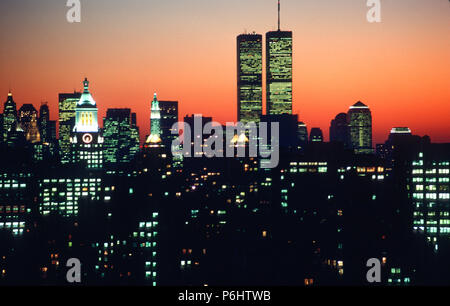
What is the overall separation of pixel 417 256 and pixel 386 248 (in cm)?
235

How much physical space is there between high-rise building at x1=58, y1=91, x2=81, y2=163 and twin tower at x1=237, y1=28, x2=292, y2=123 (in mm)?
31021

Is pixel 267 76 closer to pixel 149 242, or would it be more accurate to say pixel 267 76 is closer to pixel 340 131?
pixel 340 131

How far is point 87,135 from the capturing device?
87.0m

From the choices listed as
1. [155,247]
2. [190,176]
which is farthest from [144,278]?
[190,176]

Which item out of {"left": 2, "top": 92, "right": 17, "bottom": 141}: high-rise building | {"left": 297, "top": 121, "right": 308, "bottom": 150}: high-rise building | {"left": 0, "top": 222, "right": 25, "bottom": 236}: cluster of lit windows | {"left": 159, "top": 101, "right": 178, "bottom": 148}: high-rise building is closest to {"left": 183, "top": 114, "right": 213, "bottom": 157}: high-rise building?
{"left": 159, "top": 101, "right": 178, "bottom": 148}: high-rise building

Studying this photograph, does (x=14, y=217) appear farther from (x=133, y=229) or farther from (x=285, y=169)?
(x=285, y=169)

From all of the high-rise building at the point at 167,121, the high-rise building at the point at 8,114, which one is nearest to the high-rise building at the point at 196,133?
the high-rise building at the point at 167,121

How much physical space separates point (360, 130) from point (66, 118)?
1842 inches

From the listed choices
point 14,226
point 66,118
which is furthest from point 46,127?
point 14,226

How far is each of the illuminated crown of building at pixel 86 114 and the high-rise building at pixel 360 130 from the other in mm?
36499

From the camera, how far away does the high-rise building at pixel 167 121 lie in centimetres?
10031

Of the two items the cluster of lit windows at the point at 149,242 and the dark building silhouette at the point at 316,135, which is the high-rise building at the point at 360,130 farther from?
the cluster of lit windows at the point at 149,242

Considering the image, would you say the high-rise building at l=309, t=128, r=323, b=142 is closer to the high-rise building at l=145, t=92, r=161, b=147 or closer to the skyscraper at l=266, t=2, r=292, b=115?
the skyscraper at l=266, t=2, r=292, b=115
